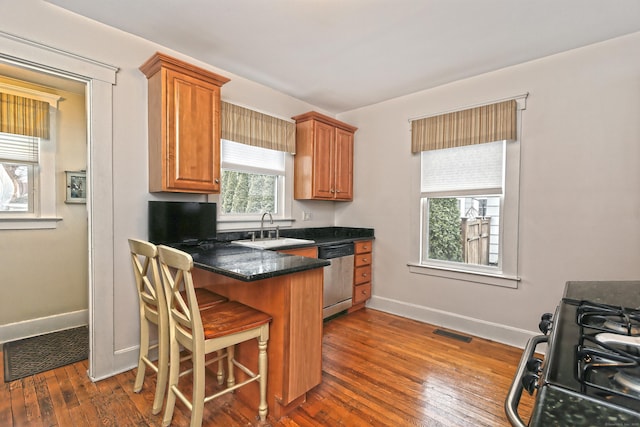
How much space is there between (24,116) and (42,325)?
6.63ft

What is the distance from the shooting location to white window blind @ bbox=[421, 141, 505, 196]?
119 inches

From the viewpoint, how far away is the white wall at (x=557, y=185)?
7.90 feet

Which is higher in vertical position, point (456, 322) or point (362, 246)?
point (362, 246)

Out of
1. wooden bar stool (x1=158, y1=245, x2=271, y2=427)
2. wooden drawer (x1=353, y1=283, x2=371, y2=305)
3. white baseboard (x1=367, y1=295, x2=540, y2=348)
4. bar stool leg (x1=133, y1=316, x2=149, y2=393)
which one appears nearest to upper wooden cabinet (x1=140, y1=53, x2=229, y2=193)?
wooden bar stool (x1=158, y1=245, x2=271, y2=427)

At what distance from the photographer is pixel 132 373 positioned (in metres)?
2.34

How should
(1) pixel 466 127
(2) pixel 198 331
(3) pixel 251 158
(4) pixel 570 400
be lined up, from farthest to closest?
(3) pixel 251 158 → (1) pixel 466 127 → (2) pixel 198 331 → (4) pixel 570 400

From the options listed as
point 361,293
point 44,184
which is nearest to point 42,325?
point 44,184

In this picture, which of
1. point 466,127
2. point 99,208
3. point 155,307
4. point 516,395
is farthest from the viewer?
point 466,127

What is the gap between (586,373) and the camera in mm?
625

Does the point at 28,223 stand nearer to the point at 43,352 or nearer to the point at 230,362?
the point at 43,352

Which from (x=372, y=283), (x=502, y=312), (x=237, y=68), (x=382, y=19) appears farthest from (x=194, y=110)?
(x=502, y=312)

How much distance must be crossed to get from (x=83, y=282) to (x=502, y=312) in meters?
4.34

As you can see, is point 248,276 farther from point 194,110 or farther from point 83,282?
point 83,282

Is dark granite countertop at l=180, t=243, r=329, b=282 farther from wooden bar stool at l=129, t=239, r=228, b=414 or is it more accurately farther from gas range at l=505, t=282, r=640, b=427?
gas range at l=505, t=282, r=640, b=427
